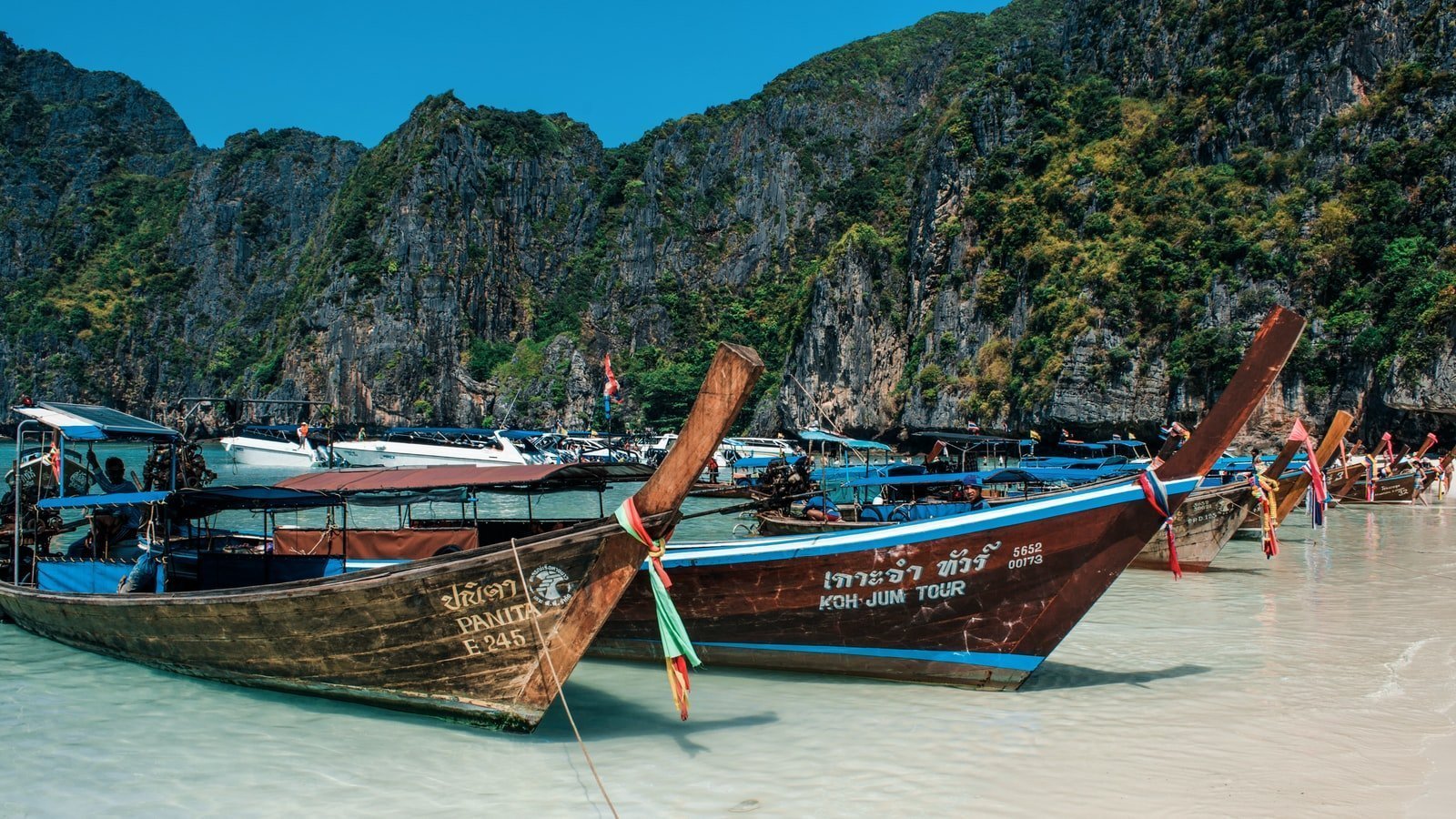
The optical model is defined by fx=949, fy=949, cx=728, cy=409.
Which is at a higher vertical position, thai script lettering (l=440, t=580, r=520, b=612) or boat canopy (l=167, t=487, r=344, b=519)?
boat canopy (l=167, t=487, r=344, b=519)

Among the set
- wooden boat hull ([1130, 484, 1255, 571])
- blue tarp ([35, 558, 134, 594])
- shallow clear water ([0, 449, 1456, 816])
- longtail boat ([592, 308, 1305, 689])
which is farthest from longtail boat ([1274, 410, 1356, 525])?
blue tarp ([35, 558, 134, 594])

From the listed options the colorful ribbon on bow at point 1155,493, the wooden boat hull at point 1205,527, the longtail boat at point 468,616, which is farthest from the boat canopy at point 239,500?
the wooden boat hull at point 1205,527

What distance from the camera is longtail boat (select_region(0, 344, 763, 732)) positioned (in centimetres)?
654

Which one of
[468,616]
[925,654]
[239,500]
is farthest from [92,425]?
[925,654]

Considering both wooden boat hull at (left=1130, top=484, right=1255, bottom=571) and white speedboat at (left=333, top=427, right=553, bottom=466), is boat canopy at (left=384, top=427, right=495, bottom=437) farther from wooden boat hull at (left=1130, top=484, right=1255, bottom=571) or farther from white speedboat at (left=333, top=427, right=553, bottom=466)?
wooden boat hull at (left=1130, top=484, right=1255, bottom=571)

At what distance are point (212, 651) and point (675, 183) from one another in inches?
3996

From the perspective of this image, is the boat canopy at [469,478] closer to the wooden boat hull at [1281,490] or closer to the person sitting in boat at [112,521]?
the person sitting in boat at [112,521]

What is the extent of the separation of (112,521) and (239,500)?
10.9ft

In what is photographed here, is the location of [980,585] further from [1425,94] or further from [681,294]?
[681,294]

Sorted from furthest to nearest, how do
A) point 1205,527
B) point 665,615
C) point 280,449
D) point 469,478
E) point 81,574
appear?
point 280,449 → point 1205,527 → point 81,574 → point 469,478 → point 665,615

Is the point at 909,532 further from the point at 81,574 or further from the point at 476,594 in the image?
the point at 81,574

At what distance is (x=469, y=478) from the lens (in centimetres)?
1054

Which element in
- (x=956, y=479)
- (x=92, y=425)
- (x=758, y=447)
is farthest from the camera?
(x=758, y=447)

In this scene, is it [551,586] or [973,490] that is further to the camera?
[973,490]
